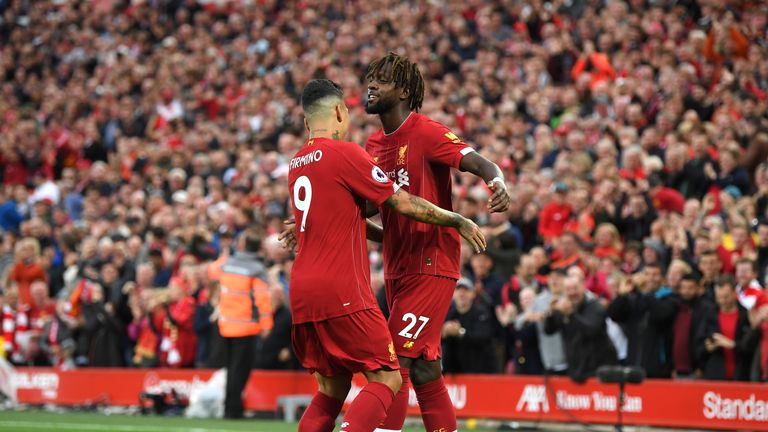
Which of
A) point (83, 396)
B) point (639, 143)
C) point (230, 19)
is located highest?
point (230, 19)

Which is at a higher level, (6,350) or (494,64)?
(494,64)

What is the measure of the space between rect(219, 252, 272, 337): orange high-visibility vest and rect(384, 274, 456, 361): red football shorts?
23.5ft

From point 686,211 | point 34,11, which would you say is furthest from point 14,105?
point 686,211

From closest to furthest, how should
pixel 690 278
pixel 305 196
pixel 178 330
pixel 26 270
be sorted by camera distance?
pixel 305 196
pixel 690 278
pixel 178 330
pixel 26 270

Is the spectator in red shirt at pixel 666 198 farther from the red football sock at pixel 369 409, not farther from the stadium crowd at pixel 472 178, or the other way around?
the red football sock at pixel 369 409

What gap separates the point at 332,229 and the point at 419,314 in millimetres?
1020

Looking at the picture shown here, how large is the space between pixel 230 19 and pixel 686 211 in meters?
15.1

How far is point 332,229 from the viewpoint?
7.45 m

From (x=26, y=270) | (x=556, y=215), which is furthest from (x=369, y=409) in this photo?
(x=26, y=270)

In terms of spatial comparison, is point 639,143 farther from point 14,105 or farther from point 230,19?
point 14,105

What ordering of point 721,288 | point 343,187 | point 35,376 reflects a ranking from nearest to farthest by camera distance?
1. point 343,187
2. point 721,288
3. point 35,376

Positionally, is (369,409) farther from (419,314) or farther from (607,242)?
(607,242)

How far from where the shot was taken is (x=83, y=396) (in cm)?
1806

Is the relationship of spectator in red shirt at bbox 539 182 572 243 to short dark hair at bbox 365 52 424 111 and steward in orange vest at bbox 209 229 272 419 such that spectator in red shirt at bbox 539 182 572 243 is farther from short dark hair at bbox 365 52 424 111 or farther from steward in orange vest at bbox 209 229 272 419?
short dark hair at bbox 365 52 424 111
